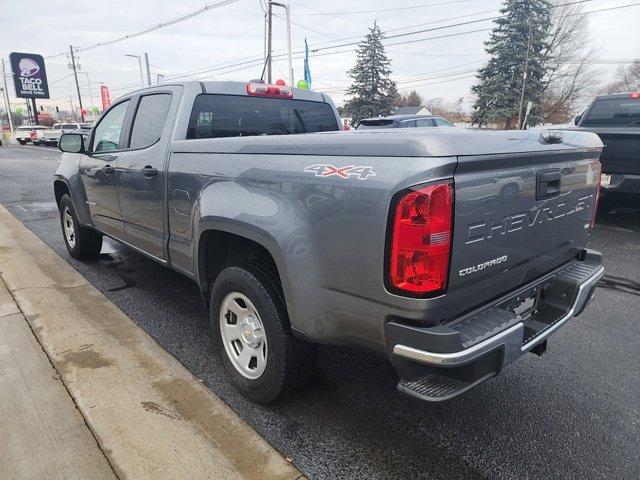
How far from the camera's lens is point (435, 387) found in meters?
1.93

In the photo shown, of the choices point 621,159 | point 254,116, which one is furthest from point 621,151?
point 254,116

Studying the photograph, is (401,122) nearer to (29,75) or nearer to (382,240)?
(382,240)

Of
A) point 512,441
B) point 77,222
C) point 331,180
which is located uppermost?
point 331,180

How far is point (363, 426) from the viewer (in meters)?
2.54

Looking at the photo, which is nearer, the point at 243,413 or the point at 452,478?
the point at 452,478

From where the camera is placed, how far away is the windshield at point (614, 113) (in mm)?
7570

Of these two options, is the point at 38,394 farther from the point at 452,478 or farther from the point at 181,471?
the point at 452,478

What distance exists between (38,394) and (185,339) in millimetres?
1042

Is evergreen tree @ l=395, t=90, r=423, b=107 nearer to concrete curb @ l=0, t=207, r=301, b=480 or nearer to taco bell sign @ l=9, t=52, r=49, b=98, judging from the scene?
taco bell sign @ l=9, t=52, r=49, b=98

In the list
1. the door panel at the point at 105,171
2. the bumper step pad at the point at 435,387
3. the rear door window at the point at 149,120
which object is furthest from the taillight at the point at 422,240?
the door panel at the point at 105,171

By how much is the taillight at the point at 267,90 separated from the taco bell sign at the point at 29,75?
62722mm

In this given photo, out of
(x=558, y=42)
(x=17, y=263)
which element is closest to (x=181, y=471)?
(x=17, y=263)

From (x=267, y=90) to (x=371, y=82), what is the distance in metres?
43.1

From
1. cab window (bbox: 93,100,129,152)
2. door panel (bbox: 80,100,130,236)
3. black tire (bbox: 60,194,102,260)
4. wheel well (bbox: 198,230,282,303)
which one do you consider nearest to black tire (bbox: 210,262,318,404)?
wheel well (bbox: 198,230,282,303)
